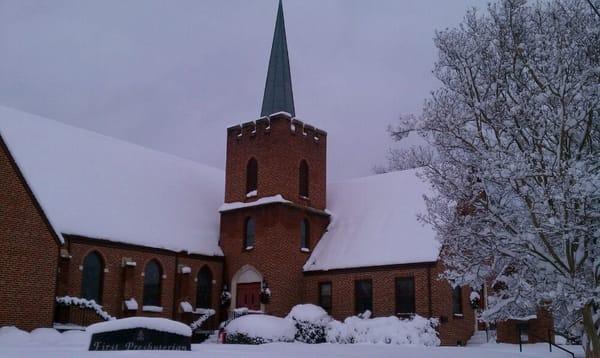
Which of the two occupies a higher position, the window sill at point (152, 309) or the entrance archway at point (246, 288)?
the entrance archway at point (246, 288)

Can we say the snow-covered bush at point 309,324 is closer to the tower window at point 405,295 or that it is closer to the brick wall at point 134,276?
the tower window at point 405,295

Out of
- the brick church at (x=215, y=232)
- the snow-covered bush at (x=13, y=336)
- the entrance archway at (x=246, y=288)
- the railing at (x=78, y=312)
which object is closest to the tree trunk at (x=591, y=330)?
the brick church at (x=215, y=232)

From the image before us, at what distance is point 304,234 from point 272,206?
234cm

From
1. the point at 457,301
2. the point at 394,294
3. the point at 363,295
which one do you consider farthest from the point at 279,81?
the point at 457,301

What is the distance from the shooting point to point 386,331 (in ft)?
79.7

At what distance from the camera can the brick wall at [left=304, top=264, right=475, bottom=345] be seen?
2622cm

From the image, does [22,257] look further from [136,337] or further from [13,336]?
[136,337]

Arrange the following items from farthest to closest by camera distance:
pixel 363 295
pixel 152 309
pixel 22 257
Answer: pixel 363 295 → pixel 152 309 → pixel 22 257

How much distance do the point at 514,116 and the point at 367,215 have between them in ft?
58.1

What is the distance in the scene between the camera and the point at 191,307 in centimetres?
2894

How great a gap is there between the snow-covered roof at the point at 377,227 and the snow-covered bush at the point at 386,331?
2.89 m

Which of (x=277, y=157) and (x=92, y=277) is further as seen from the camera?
(x=277, y=157)

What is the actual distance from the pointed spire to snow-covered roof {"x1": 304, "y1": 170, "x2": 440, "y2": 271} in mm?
5398

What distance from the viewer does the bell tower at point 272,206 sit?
1182 inches
